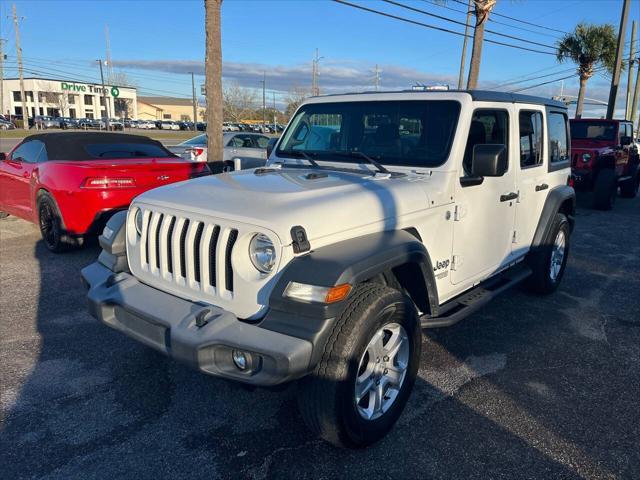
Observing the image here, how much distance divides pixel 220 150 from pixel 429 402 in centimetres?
867

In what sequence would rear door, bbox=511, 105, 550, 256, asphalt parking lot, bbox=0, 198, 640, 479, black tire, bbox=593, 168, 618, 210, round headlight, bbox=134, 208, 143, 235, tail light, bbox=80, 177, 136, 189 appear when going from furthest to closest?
black tire, bbox=593, 168, 618, 210 < tail light, bbox=80, 177, 136, 189 < rear door, bbox=511, 105, 550, 256 < round headlight, bbox=134, 208, 143, 235 < asphalt parking lot, bbox=0, 198, 640, 479

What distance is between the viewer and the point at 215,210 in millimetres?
2768

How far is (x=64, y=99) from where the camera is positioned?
82.8m

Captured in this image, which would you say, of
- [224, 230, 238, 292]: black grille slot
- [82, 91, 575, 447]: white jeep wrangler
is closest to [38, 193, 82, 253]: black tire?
[82, 91, 575, 447]: white jeep wrangler

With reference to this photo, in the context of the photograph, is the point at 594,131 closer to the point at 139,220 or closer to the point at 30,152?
the point at 30,152

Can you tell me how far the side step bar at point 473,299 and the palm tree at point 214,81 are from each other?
6.59m

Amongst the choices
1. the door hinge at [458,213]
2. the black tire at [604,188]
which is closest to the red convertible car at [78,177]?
the door hinge at [458,213]

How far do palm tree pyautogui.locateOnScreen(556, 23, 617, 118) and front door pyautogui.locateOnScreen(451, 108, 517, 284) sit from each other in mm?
23243

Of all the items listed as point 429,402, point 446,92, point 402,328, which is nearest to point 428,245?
point 402,328

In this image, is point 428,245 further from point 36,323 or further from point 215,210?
point 36,323

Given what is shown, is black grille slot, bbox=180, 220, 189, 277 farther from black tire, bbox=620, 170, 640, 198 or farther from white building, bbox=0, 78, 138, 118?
white building, bbox=0, 78, 138, 118

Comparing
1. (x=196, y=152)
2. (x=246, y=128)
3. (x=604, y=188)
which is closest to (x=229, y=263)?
(x=196, y=152)

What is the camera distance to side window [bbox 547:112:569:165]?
5086mm

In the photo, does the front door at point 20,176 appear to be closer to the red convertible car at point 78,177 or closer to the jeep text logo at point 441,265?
the red convertible car at point 78,177
